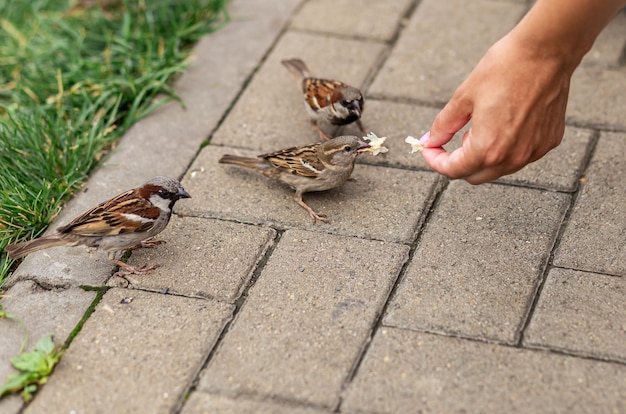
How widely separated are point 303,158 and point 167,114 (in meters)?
1.18

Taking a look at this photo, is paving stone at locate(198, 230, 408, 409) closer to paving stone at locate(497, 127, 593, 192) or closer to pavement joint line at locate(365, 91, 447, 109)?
paving stone at locate(497, 127, 593, 192)

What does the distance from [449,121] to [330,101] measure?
4.75 feet

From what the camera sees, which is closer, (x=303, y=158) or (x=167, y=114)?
(x=303, y=158)

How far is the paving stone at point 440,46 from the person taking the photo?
206 inches

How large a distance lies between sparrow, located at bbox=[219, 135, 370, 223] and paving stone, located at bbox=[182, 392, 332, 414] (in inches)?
52.2

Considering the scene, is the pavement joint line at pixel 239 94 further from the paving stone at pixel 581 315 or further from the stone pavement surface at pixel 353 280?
the paving stone at pixel 581 315

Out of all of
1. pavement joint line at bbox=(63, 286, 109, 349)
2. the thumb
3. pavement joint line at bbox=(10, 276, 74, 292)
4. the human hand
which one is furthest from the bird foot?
the human hand

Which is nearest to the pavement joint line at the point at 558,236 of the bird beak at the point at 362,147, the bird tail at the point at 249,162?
the bird beak at the point at 362,147

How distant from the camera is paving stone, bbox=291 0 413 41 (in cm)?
584

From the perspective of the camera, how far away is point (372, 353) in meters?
3.33

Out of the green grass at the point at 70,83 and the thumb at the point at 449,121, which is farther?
the green grass at the point at 70,83

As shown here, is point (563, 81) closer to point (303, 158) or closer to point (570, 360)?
point (570, 360)

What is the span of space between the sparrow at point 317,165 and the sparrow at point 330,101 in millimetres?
377

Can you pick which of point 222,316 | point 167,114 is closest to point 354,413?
point 222,316
